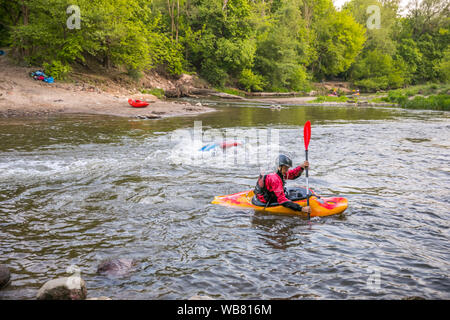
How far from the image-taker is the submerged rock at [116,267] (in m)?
3.65

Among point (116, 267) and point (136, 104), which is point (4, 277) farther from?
point (136, 104)

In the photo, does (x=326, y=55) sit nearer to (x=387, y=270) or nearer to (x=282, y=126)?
(x=282, y=126)

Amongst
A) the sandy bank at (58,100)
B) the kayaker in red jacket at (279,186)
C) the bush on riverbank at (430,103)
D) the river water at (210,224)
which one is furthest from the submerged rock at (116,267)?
the bush on riverbank at (430,103)

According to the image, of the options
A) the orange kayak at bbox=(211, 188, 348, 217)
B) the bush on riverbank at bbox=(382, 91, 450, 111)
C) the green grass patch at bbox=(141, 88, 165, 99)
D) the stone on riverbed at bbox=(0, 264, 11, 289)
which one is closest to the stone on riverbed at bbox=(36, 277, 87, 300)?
the stone on riverbed at bbox=(0, 264, 11, 289)

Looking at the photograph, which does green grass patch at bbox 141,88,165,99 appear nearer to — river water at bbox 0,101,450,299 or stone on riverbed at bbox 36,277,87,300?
river water at bbox 0,101,450,299

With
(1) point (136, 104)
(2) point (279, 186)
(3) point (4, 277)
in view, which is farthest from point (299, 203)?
(1) point (136, 104)

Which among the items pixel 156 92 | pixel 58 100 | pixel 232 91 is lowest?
pixel 58 100

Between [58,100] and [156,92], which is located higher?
[156,92]

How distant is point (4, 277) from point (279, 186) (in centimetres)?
371

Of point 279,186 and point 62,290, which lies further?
point 279,186

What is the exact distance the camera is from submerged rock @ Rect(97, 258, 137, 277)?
3650mm

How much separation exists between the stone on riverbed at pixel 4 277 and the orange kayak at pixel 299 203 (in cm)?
323

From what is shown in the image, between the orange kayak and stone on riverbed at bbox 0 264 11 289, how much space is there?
3229 mm

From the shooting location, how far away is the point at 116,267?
3.71 meters
